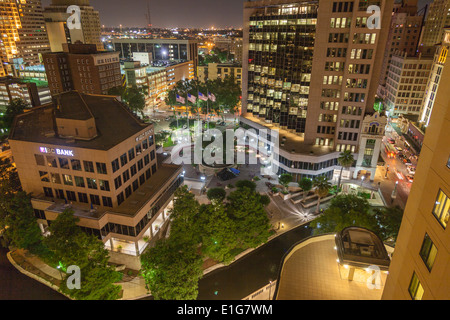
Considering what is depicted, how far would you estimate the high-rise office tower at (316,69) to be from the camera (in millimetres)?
79688

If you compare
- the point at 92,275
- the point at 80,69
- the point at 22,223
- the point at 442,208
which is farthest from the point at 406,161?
the point at 80,69

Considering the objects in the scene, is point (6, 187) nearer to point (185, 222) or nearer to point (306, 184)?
point (185, 222)

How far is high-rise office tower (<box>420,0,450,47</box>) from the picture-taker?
14388 cm

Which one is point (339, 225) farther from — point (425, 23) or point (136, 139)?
point (425, 23)

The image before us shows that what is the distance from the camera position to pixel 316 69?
8600 centimetres

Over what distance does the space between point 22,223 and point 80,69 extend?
98577 mm

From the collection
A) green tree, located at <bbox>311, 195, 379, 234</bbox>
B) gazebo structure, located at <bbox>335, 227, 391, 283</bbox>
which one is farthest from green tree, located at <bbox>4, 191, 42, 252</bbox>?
gazebo structure, located at <bbox>335, 227, 391, 283</bbox>

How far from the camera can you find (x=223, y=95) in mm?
143500

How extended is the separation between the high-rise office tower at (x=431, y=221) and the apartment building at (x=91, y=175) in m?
48.6

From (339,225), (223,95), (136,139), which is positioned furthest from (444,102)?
(223,95)

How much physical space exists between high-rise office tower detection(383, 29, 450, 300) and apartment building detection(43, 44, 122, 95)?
143 metres

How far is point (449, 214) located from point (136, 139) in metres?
59.8

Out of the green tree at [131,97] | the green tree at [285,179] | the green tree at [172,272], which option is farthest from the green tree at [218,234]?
the green tree at [131,97]

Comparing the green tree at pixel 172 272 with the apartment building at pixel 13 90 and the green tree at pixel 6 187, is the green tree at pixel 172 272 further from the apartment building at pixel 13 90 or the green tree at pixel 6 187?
the apartment building at pixel 13 90
